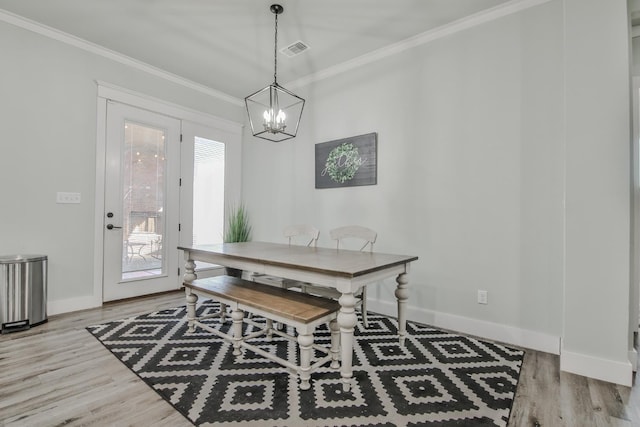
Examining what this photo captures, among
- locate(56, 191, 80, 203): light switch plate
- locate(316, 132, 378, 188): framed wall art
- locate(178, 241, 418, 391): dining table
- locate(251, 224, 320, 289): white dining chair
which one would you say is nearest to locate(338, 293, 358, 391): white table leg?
locate(178, 241, 418, 391): dining table

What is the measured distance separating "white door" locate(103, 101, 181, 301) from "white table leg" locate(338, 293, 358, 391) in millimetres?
3006

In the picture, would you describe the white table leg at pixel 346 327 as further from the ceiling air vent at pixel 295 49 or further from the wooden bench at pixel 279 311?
the ceiling air vent at pixel 295 49

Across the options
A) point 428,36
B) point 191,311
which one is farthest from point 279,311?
point 428,36

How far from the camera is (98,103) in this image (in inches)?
136

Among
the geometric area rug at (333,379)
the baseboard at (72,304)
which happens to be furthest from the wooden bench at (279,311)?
the baseboard at (72,304)

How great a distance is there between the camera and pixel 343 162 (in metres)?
3.66

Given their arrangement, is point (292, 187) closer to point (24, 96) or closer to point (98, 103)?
point (98, 103)

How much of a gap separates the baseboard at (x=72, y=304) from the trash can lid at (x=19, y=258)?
1.73 feet

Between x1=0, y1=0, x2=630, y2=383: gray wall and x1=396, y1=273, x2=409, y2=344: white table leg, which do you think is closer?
x1=0, y1=0, x2=630, y2=383: gray wall

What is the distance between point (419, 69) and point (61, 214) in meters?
3.88

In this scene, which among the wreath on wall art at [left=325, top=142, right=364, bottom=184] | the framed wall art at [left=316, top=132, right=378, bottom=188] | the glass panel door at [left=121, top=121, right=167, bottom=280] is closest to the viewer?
the framed wall art at [left=316, top=132, right=378, bottom=188]

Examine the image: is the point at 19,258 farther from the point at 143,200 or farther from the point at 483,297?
the point at 483,297

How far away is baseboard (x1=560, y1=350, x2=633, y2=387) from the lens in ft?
6.27

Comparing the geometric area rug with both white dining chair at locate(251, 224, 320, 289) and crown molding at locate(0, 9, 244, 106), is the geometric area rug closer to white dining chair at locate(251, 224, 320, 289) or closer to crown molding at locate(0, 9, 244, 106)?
white dining chair at locate(251, 224, 320, 289)
